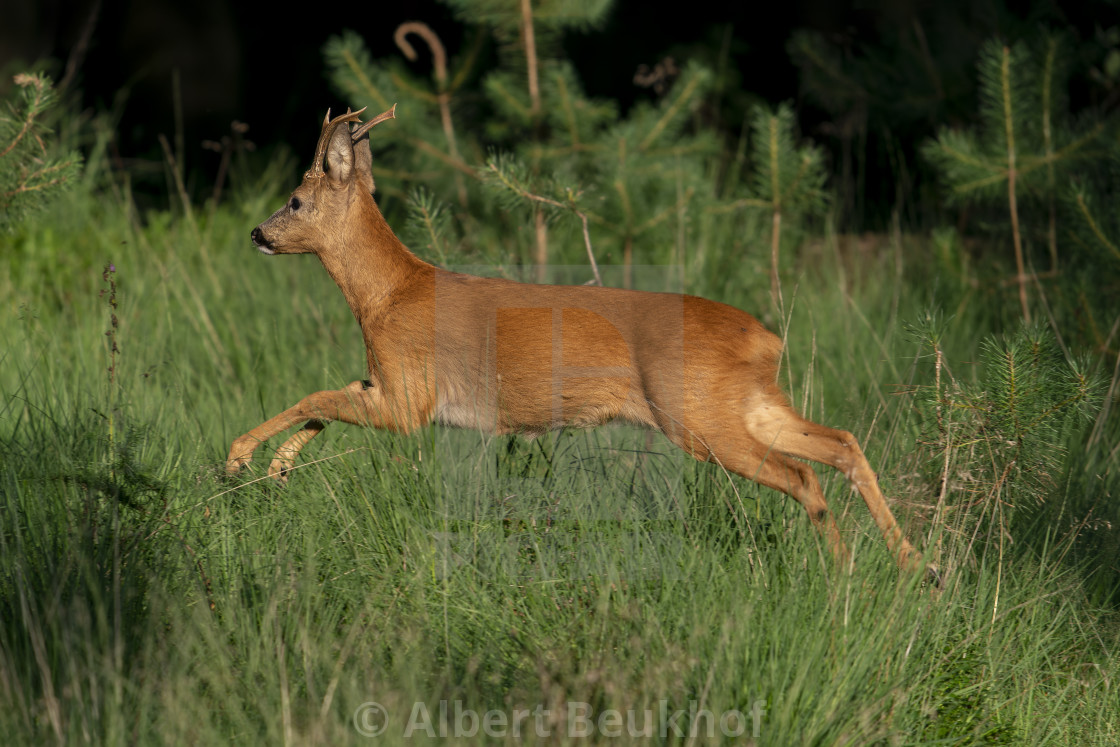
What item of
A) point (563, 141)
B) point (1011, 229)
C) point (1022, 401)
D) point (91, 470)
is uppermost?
point (563, 141)

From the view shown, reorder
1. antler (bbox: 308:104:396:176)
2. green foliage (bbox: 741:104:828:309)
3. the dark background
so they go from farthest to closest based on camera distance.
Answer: the dark background < green foliage (bbox: 741:104:828:309) < antler (bbox: 308:104:396:176)

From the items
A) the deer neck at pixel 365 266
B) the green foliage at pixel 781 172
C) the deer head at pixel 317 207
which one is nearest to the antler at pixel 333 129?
the deer head at pixel 317 207

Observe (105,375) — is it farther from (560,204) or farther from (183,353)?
(560,204)

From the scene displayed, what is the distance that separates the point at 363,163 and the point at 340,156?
0.26 meters

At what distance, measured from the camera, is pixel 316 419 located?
4.32 meters

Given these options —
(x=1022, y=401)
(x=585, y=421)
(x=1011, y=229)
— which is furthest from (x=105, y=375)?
(x=1011, y=229)

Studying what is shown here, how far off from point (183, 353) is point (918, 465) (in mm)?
3857

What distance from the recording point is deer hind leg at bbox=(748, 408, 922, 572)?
12.6 feet

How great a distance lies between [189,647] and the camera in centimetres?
304

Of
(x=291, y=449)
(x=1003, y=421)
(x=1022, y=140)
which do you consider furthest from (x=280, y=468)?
(x=1022, y=140)

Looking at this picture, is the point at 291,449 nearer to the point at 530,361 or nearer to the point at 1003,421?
the point at 530,361

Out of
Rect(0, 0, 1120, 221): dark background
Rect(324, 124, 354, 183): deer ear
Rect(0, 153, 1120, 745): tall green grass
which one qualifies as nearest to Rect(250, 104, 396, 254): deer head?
Rect(324, 124, 354, 183): deer ear

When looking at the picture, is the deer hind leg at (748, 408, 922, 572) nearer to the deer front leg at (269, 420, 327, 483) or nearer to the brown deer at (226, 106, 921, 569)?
the brown deer at (226, 106, 921, 569)

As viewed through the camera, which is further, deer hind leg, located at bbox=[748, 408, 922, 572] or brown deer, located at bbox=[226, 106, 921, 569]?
brown deer, located at bbox=[226, 106, 921, 569]
